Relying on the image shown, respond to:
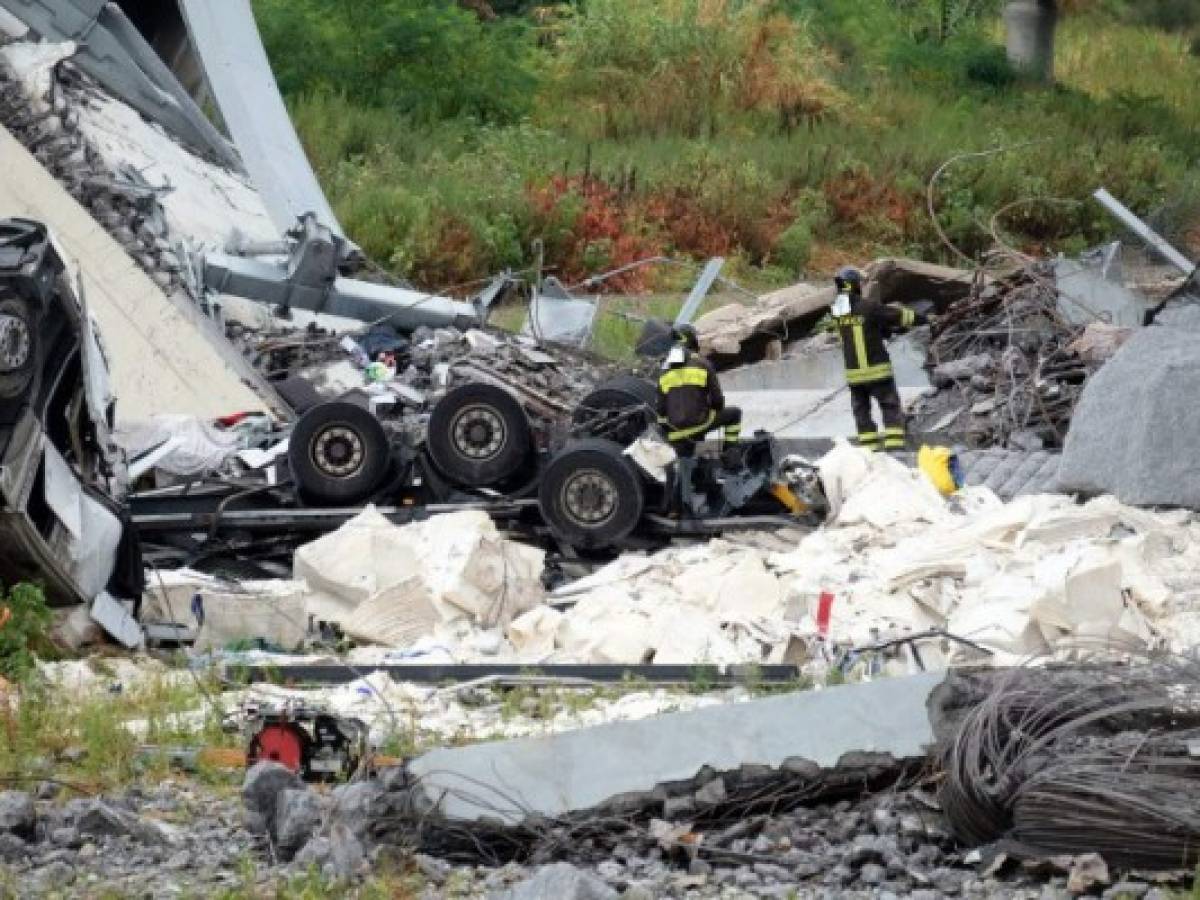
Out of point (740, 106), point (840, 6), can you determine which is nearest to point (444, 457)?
point (740, 106)

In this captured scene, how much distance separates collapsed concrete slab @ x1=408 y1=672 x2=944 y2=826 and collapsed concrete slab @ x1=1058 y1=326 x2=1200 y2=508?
6214 millimetres

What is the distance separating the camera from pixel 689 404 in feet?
52.0

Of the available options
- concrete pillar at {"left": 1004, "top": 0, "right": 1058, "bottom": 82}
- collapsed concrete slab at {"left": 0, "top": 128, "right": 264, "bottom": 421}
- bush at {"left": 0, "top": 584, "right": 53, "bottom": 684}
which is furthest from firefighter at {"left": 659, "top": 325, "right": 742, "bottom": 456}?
concrete pillar at {"left": 1004, "top": 0, "right": 1058, "bottom": 82}

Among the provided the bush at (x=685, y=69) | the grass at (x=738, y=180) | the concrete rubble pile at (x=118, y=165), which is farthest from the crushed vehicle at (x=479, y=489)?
the bush at (x=685, y=69)

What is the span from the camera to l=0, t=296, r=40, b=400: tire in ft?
38.4

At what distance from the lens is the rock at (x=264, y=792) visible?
8.73 meters

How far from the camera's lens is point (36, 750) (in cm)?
1013

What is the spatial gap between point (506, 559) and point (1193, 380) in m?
4.14

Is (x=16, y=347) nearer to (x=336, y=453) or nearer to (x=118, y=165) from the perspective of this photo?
(x=336, y=453)

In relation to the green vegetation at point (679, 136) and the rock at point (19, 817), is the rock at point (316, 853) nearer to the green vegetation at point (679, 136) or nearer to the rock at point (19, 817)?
the rock at point (19, 817)

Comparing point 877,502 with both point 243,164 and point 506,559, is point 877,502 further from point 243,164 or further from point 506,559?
point 243,164

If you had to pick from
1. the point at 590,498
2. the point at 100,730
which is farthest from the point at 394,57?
the point at 100,730

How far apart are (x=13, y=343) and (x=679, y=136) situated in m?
24.8

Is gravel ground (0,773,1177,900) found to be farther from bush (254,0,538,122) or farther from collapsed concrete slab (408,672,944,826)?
bush (254,0,538,122)
